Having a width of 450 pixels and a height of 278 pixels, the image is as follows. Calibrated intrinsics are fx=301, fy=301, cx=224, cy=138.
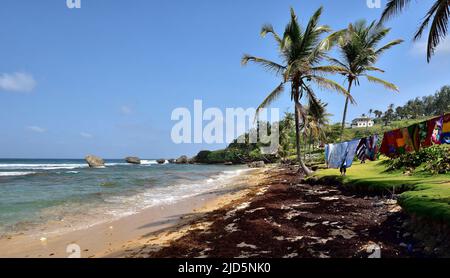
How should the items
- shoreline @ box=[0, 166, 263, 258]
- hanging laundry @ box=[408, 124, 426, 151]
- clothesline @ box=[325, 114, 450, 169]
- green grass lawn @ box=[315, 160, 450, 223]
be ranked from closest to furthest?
green grass lawn @ box=[315, 160, 450, 223]
shoreline @ box=[0, 166, 263, 258]
clothesline @ box=[325, 114, 450, 169]
hanging laundry @ box=[408, 124, 426, 151]

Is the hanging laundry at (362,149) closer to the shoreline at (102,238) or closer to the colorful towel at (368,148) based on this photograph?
the colorful towel at (368,148)

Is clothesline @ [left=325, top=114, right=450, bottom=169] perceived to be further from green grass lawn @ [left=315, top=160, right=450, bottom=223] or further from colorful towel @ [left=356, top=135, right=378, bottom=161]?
green grass lawn @ [left=315, top=160, right=450, bottom=223]

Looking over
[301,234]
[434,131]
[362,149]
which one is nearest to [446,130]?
[434,131]

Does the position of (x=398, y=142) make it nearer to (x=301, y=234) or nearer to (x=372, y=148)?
(x=372, y=148)

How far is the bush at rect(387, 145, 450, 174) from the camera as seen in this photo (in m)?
13.2

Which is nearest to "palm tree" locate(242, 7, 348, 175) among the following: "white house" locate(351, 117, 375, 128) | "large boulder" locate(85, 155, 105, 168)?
"large boulder" locate(85, 155, 105, 168)

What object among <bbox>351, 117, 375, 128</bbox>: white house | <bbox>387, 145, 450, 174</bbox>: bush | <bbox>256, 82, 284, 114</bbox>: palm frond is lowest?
<bbox>387, 145, 450, 174</bbox>: bush

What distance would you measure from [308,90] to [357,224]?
12313mm

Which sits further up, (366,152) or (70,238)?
(366,152)

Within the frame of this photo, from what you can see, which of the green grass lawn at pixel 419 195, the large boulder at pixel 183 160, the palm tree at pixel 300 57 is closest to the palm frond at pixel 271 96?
the palm tree at pixel 300 57

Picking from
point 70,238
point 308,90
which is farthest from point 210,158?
point 70,238

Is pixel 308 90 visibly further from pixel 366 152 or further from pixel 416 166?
pixel 416 166

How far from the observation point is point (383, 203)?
32.4 ft
